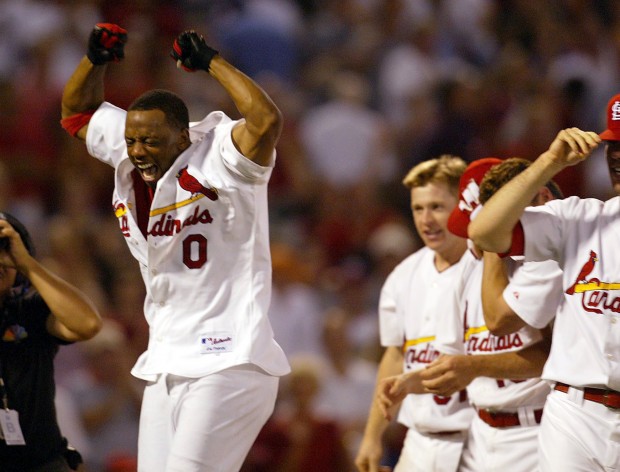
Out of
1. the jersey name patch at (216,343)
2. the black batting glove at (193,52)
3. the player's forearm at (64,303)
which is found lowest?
the jersey name patch at (216,343)

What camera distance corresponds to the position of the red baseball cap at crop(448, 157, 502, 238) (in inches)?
182

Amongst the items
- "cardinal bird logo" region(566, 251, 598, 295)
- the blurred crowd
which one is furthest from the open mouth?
the blurred crowd

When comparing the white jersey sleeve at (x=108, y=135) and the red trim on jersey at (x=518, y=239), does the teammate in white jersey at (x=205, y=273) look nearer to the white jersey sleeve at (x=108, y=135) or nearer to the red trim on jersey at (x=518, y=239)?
the white jersey sleeve at (x=108, y=135)

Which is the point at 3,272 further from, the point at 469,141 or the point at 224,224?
the point at 469,141

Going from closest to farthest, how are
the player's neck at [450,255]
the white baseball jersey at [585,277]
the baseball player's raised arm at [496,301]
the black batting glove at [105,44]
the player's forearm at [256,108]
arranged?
the white baseball jersey at [585,277], the player's forearm at [256,108], the baseball player's raised arm at [496,301], the black batting glove at [105,44], the player's neck at [450,255]

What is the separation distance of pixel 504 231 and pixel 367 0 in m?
7.72

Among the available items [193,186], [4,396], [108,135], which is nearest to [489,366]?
[193,186]

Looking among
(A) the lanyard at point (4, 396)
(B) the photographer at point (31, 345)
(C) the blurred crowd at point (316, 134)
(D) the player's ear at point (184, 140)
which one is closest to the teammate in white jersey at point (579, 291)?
(D) the player's ear at point (184, 140)

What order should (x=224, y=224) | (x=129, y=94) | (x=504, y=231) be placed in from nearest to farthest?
(x=504, y=231) → (x=224, y=224) → (x=129, y=94)

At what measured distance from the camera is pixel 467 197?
4.70m

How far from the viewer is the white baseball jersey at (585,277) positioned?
3754 mm

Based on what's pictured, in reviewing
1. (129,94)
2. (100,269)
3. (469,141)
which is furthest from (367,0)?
(100,269)

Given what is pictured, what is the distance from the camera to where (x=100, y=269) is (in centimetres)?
807

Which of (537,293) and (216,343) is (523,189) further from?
(216,343)
